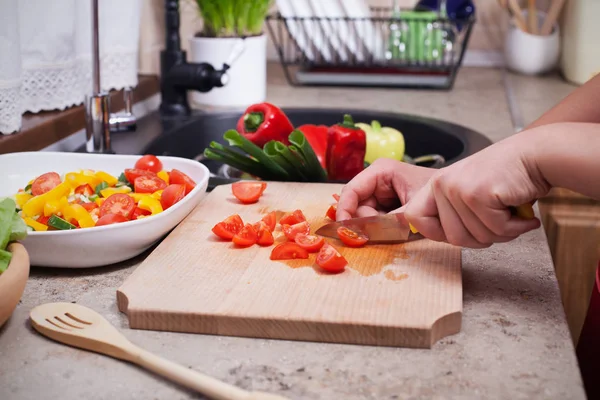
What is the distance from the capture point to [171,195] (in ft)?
3.40

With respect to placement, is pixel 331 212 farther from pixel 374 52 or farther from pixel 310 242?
pixel 374 52

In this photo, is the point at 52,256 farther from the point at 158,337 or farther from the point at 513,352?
the point at 513,352

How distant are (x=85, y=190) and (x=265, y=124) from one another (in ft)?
1.67

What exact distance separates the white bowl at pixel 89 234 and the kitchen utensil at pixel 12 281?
121mm

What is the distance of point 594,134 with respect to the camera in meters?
0.81

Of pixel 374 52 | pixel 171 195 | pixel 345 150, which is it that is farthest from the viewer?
pixel 374 52

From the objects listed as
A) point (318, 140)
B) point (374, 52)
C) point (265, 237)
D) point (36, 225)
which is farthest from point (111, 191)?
point (374, 52)

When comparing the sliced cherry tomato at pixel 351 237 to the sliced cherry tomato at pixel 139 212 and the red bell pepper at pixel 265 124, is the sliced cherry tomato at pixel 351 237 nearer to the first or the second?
the sliced cherry tomato at pixel 139 212

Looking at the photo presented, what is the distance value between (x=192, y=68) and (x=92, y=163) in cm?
62

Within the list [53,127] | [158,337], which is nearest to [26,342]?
[158,337]

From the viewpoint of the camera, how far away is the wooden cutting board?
77 centimetres

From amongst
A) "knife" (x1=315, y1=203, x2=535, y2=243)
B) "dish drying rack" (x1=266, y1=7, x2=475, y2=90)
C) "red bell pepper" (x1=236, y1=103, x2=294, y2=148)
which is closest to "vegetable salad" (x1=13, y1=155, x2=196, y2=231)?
"knife" (x1=315, y1=203, x2=535, y2=243)

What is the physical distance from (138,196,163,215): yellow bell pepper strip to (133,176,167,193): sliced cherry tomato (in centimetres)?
6

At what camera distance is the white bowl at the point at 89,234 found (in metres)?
0.89
